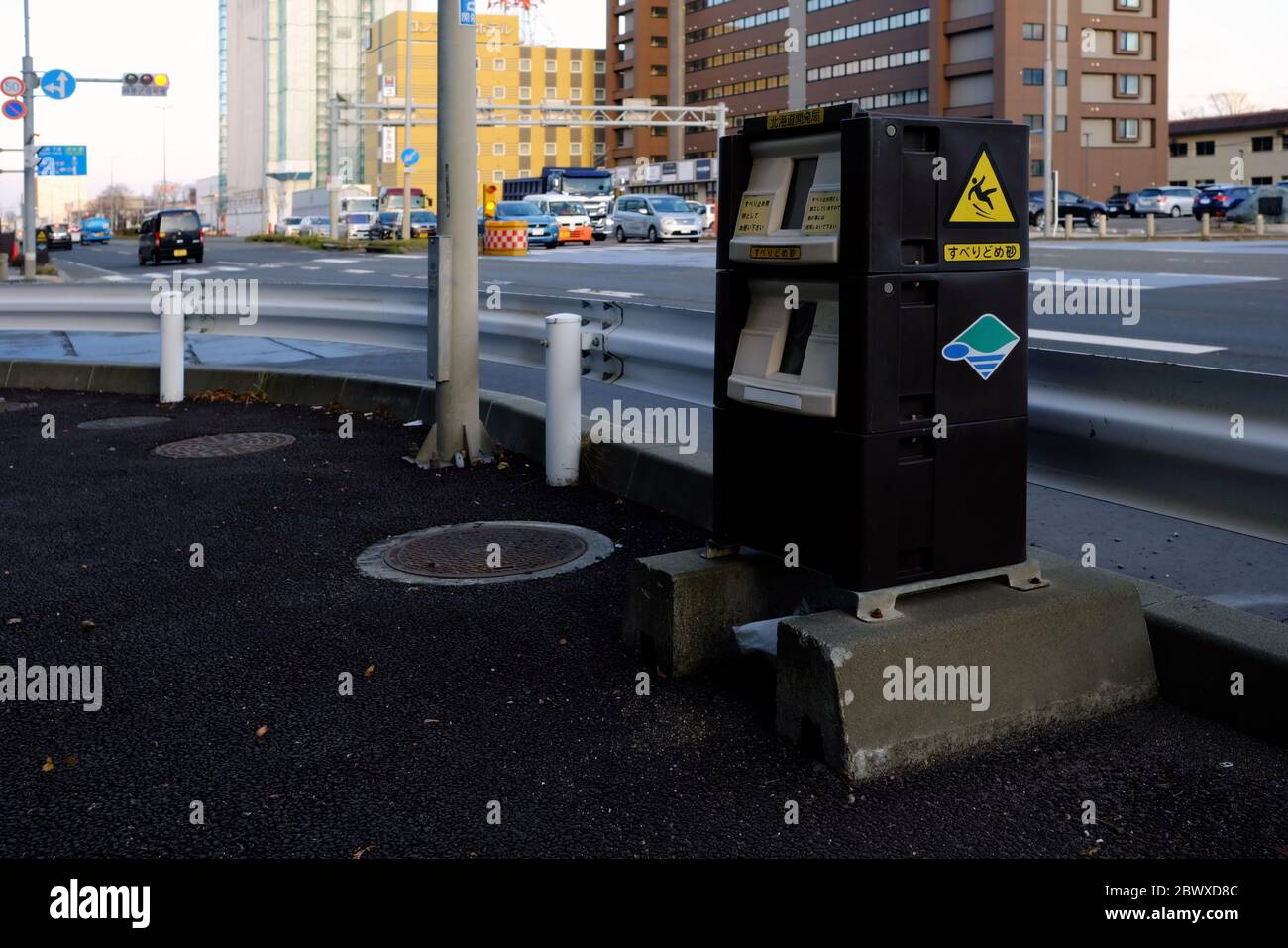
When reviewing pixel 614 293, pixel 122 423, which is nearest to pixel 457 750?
pixel 122 423

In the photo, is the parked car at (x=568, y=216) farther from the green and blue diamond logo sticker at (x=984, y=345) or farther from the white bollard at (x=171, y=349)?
the green and blue diamond logo sticker at (x=984, y=345)

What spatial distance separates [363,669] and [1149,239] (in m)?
37.3

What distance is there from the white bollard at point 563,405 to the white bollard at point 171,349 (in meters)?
5.10

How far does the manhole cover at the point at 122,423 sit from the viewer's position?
10023mm

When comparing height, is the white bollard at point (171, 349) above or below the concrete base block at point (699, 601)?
above

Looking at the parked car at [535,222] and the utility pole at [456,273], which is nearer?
the utility pole at [456,273]

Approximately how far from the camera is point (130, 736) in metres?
3.91

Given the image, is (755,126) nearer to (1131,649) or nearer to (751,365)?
(751,365)

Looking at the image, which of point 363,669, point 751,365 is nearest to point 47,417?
point 363,669

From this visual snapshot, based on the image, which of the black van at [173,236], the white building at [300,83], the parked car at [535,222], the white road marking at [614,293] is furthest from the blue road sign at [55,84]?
the white building at [300,83]

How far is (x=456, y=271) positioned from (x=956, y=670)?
5.19 meters

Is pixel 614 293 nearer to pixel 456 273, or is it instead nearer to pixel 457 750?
pixel 456 273

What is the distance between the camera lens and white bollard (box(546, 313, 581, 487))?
740 centimetres
